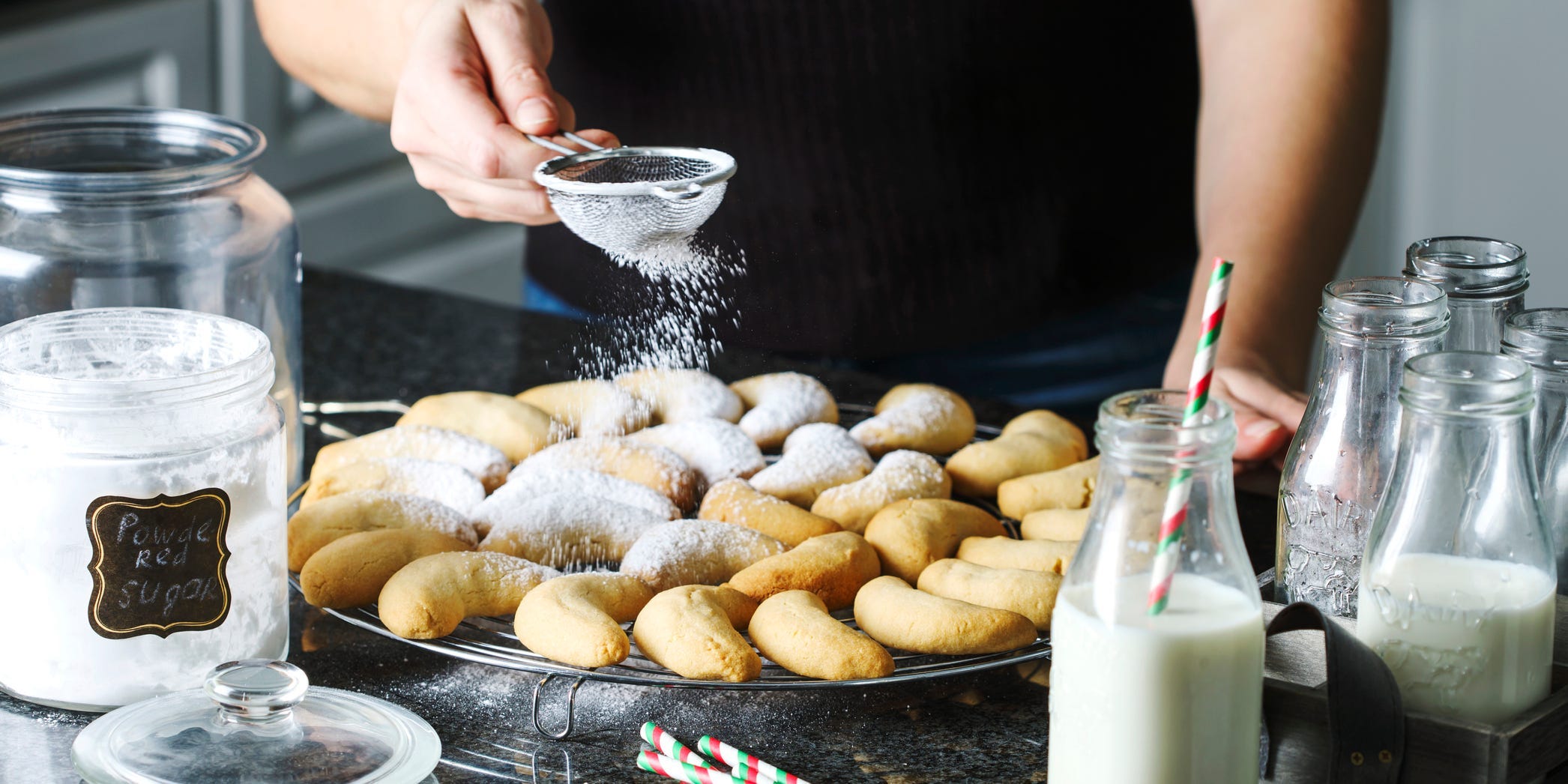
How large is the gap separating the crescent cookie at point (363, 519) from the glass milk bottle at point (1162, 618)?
1.74ft

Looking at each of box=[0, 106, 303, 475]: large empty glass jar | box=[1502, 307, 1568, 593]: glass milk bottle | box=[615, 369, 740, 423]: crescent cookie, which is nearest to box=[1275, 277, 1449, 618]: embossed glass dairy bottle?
box=[1502, 307, 1568, 593]: glass milk bottle

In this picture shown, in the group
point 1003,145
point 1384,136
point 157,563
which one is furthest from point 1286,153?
point 1384,136

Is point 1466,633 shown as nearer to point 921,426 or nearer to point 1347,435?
point 1347,435

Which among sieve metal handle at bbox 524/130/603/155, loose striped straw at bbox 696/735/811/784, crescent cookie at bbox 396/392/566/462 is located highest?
sieve metal handle at bbox 524/130/603/155

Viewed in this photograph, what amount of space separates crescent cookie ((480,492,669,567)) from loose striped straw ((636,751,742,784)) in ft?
0.86

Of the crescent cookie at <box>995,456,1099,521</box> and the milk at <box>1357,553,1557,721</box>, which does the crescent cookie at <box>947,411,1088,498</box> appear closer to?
the crescent cookie at <box>995,456,1099,521</box>

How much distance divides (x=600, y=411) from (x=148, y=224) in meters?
0.39

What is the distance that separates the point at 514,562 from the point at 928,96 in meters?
0.74

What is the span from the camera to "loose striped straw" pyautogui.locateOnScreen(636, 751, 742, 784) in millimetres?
749

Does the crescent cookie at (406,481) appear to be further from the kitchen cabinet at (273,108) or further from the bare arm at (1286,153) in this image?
the kitchen cabinet at (273,108)

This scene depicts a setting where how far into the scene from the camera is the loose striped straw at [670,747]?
76 centimetres

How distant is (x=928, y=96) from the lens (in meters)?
1.50

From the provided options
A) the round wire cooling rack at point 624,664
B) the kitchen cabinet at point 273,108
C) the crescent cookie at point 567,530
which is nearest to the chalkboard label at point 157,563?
the round wire cooling rack at point 624,664

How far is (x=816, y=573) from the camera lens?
0.96 m
